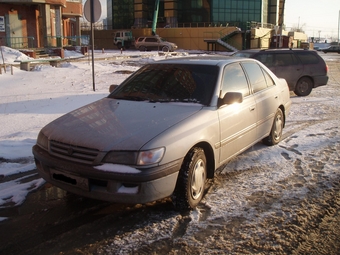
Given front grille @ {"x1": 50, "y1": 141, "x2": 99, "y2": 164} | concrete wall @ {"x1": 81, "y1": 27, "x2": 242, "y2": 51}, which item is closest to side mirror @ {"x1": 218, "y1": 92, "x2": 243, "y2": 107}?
front grille @ {"x1": 50, "y1": 141, "x2": 99, "y2": 164}

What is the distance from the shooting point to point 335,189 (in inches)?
179

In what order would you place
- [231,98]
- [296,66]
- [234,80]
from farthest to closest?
1. [296,66]
2. [234,80]
3. [231,98]

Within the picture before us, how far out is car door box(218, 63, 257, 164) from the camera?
4.53m

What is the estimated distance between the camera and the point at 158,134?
3635 millimetres

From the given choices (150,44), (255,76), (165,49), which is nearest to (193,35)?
(150,44)

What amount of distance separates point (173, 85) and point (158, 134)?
1.32m

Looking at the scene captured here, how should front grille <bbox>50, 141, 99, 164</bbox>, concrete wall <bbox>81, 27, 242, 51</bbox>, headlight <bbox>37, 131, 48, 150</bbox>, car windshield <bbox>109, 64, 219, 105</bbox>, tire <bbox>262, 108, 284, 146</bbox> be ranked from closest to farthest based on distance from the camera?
front grille <bbox>50, 141, 99, 164</bbox>, headlight <bbox>37, 131, 48, 150</bbox>, car windshield <bbox>109, 64, 219, 105</bbox>, tire <bbox>262, 108, 284, 146</bbox>, concrete wall <bbox>81, 27, 242, 51</bbox>

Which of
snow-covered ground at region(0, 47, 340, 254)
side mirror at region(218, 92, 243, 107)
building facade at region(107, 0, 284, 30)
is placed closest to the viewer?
snow-covered ground at region(0, 47, 340, 254)

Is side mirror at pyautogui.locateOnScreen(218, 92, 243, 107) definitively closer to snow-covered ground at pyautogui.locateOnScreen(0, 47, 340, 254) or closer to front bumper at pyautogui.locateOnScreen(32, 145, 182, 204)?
snow-covered ground at pyautogui.locateOnScreen(0, 47, 340, 254)

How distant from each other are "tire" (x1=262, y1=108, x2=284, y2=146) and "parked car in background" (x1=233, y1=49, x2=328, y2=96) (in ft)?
19.0

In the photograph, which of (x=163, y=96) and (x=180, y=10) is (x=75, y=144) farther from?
(x=180, y=10)

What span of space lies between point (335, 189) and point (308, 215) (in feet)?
2.99

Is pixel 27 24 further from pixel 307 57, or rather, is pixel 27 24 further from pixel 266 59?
pixel 307 57

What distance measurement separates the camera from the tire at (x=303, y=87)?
1236 centimetres
